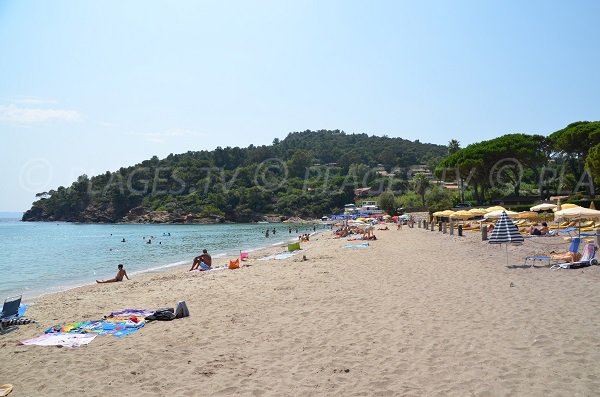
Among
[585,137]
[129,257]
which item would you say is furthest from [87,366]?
[585,137]

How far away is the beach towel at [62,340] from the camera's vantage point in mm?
7469

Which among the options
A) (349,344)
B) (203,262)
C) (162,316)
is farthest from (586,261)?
(203,262)

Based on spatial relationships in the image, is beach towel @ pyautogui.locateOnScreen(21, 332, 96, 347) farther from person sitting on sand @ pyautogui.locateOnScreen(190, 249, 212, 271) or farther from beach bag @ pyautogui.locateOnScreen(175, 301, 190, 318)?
person sitting on sand @ pyautogui.locateOnScreen(190, 249, 212, 271)

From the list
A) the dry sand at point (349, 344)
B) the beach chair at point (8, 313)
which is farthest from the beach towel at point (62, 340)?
the beach chair at point (8, 313)

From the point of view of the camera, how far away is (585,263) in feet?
41.6

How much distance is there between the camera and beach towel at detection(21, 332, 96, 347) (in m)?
7.47

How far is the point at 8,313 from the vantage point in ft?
31.2

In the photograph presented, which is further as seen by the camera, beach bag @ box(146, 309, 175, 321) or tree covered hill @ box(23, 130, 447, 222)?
tree covered hill @ box(23, 130, 447, 222)

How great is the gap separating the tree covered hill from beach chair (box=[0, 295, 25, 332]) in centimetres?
10059

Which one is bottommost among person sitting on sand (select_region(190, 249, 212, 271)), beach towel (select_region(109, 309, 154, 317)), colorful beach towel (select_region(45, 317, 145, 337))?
person sitting on sand (select_region(190, 249, 212, 271))

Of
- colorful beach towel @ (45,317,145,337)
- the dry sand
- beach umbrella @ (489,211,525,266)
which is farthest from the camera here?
beach umbrella @ (489,211,525,266)

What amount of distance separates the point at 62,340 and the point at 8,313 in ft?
9.10

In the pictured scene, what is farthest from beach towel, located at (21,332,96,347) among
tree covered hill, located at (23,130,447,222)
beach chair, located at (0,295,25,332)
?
tree covered hill, located at (23,130,447,222)

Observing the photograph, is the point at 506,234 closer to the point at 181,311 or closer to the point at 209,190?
the point at 181,311
